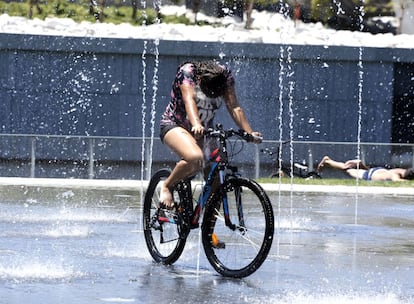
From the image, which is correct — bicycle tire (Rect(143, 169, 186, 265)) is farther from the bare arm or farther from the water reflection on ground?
the bare arm

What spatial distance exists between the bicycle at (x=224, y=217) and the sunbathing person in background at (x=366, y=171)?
513 inches

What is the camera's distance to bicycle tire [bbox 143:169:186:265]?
10750 millimetres

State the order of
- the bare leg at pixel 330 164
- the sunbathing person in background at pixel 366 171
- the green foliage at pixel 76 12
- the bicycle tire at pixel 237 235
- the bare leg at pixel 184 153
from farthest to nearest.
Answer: the green foliage at pixel 76 12, the bare leg at pixel 330 164, the sunbathing person in background at pixel 366 171, the bare leg at pixel 184 153, the bicycle tire at pixel 237 235

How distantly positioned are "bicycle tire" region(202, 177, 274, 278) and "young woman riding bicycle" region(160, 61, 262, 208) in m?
0.43

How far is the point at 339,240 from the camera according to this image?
521 inches

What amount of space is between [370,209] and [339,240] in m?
4.54

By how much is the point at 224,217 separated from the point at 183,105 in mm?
1115

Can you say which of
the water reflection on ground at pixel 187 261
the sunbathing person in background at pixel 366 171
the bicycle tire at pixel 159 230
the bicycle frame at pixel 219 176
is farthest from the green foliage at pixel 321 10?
the bicycle frame at pixel 219 176

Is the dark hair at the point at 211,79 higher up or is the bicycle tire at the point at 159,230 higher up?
the dark hair at the point at 211,79

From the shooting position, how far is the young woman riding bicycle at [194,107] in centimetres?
1034

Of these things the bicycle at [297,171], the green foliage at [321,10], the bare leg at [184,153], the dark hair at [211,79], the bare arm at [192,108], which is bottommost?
the bicycle at [297,171]

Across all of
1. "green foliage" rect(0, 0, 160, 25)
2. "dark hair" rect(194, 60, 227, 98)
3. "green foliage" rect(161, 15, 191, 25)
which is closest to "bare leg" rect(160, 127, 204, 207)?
"dark hair" rect(194, 60, 227, 98)

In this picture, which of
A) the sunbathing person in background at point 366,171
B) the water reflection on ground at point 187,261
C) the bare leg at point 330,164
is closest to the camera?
the water reflection on ground at point 187,261

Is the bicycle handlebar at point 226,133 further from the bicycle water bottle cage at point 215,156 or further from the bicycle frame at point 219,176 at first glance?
the bicycle water bottle cage at point 215,156
